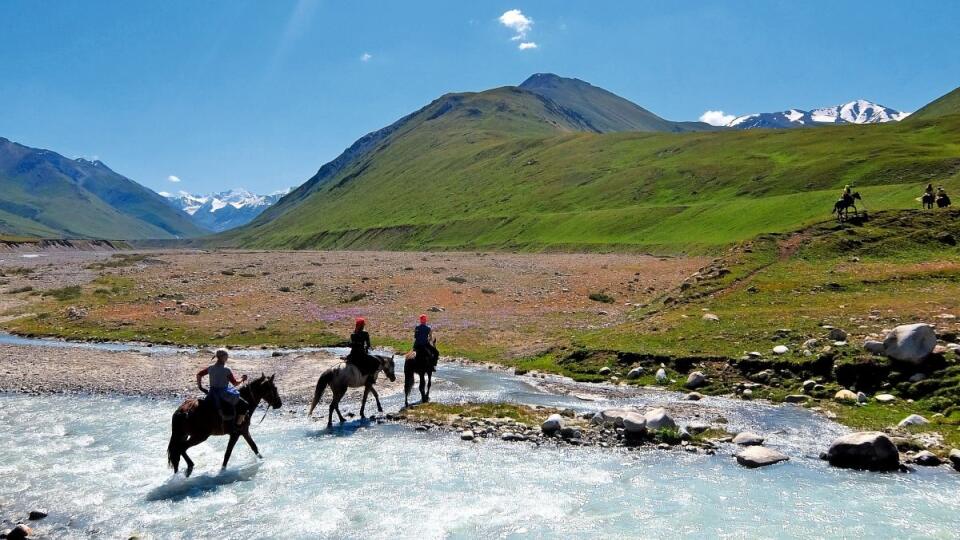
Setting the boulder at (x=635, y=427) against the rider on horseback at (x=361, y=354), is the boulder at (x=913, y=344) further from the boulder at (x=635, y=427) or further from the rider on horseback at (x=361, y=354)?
the rider on horseback at (x=361, y=354)

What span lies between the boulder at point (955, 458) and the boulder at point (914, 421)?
240cm

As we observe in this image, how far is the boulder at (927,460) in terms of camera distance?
16141 millimetres

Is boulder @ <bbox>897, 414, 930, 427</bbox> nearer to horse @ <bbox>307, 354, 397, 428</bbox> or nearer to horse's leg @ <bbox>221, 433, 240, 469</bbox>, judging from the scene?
horse @ <bbox>307, 354, 397, 428</bbox>

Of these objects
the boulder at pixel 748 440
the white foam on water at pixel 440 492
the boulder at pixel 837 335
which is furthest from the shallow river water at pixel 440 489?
the boulder at pixel 837 335

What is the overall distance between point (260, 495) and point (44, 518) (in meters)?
4.55

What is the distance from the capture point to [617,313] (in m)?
43.5

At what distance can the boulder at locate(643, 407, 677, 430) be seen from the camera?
1917cm

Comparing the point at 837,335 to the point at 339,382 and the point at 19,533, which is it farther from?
the point at 19,533

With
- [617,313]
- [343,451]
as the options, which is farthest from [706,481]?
[617,313]

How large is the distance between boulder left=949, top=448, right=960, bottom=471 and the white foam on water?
1.47 feet

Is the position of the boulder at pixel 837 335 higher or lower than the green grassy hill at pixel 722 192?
lower

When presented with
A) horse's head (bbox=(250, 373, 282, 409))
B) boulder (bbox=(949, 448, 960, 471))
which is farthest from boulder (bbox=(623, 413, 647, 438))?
horse's head (bbox=(250, 373, 282, 409))

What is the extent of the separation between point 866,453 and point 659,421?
18.1 ft

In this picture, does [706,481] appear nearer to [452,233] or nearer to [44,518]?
[44,518]
